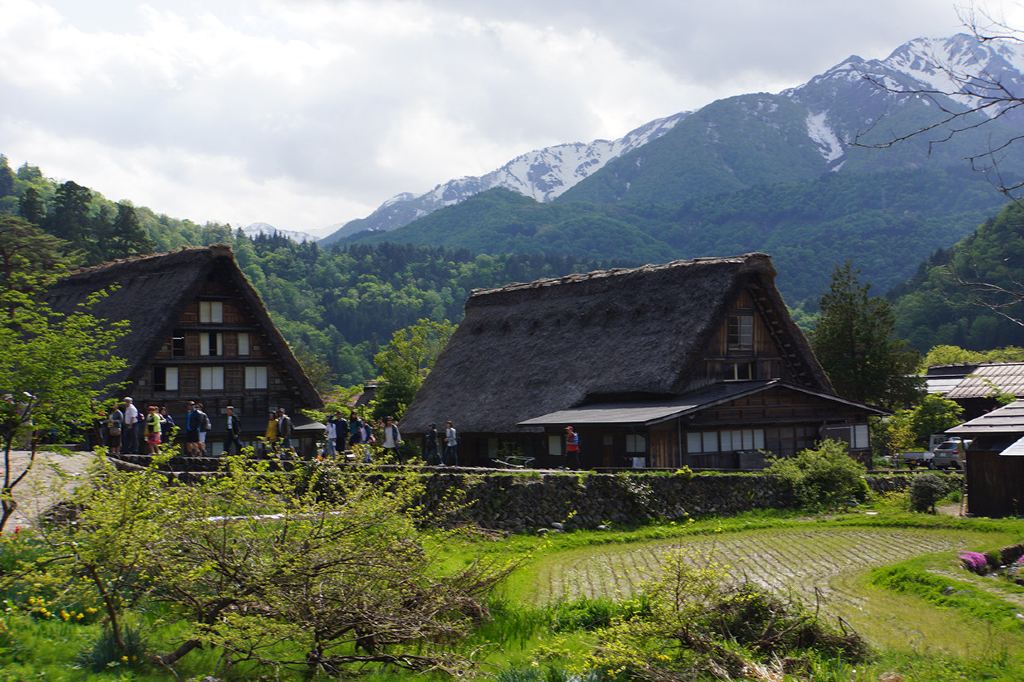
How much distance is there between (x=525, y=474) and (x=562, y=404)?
13.3m

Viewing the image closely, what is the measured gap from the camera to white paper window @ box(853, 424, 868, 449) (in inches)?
1510

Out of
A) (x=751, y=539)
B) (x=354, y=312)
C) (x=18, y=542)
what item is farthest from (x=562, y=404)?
(x=354, y=312)

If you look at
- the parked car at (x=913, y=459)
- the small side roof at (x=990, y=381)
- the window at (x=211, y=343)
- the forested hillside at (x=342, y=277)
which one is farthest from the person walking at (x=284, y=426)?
the forested hillside at (x=342, y=277)

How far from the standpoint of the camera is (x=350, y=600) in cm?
1073

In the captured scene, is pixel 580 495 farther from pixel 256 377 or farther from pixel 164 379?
pixel 256 377

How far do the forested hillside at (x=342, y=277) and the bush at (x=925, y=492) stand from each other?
71.9 metres

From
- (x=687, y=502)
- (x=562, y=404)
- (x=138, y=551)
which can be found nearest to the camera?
(x=138, y=551)

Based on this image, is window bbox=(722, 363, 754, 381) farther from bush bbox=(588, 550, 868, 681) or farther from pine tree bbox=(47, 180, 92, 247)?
pine tree bbox=(47, 180, 92, 247)

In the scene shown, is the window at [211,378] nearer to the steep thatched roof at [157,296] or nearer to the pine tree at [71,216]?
the steep thatched roof at [157,296]

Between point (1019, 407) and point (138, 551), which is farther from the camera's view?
point (1019, 407)

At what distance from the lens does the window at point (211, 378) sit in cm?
4225

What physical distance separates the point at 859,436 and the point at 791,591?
92.8ft

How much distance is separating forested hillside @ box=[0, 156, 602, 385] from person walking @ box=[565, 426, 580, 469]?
61.6 m

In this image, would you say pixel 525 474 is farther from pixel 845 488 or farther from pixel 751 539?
pixel 845 488
